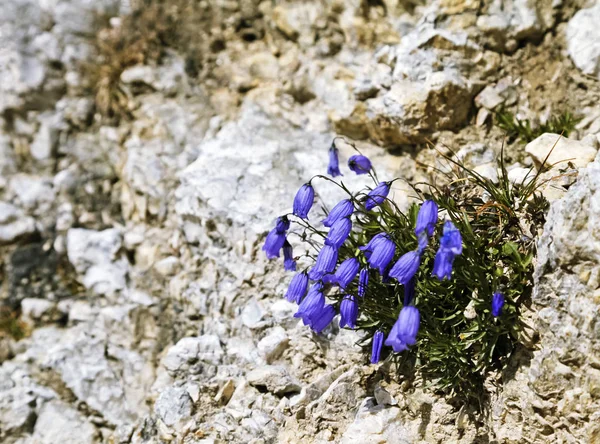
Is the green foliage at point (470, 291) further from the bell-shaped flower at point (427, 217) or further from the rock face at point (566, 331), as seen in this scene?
the bell-shaped flower at point (427, 217)

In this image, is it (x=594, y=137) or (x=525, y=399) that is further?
(x=594, y=137)

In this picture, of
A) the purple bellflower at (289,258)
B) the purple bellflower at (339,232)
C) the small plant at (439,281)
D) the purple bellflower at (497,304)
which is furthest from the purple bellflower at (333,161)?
the purple bellflower at (497,304)

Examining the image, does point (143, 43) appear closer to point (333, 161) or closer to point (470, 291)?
point (333, 161)

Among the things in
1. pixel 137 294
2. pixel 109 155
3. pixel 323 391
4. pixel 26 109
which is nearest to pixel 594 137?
pixel 323 391

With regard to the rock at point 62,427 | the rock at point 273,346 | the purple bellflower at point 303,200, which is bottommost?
the rock at point 62,427

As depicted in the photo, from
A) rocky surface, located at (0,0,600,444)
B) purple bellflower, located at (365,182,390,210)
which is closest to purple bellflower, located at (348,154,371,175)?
rocky surface, located at (0,0,600,444)

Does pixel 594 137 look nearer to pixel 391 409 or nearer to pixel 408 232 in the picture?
pixel 408 232

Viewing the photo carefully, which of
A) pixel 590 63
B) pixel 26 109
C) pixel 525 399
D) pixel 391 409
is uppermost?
pixel 590 63
